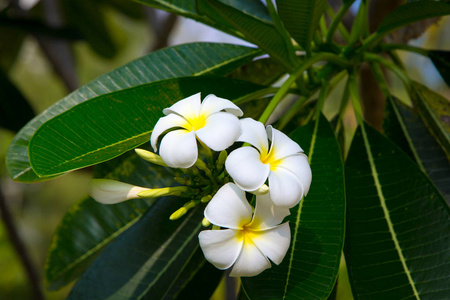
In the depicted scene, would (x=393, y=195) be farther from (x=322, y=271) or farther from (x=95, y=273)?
(x=95, y=273)

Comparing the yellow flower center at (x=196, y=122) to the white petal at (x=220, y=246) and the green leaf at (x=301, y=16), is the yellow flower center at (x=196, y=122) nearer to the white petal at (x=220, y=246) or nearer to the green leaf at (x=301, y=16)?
the white petal at (x=220, y=246)

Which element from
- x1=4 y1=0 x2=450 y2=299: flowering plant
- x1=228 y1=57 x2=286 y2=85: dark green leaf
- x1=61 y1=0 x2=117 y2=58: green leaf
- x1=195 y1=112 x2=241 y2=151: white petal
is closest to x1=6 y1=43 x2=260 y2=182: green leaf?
x1=4 y1=0 x2=450 y2=299: flowering plant

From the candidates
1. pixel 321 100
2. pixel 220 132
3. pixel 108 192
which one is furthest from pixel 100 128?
pixel 321 100

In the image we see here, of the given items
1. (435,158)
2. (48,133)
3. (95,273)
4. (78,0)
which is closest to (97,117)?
(48,133)

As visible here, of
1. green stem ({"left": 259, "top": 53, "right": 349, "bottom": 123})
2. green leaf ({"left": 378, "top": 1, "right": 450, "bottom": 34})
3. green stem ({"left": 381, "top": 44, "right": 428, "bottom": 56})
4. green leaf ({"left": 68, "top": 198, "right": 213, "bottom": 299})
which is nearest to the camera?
green stem ({"left": 259, "top": 53, "right": 349, "bottom": 123})

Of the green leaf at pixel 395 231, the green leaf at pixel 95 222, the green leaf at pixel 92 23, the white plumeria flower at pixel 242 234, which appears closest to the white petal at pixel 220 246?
the white plumeria flower at pixel 242 234

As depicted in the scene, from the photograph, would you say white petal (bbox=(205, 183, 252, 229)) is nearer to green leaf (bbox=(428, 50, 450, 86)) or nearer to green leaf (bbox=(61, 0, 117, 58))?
green leaf (bbox=(428, 50, 450, 86))

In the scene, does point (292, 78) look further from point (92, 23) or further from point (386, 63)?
point (92, 23)
